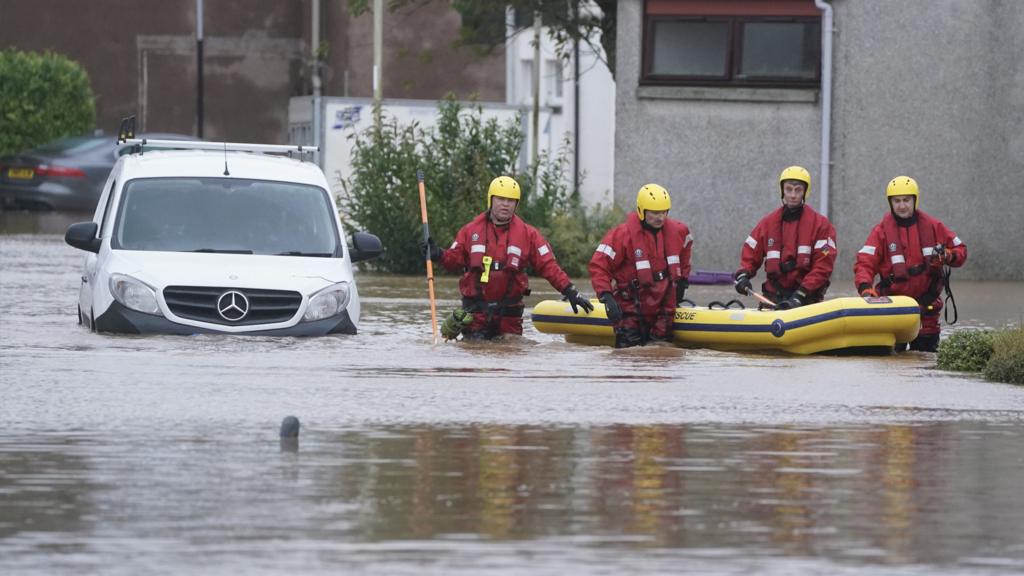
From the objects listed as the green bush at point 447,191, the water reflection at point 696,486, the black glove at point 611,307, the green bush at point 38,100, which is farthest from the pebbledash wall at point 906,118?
the green bush at point 38,100

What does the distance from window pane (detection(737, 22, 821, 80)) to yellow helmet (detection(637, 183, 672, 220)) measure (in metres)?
9.28

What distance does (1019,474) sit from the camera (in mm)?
Result: 9672

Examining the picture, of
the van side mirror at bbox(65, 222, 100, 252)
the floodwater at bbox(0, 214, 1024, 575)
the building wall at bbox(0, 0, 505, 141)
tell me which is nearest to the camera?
the floodwater at bbox(0, 214, 1024, 575)

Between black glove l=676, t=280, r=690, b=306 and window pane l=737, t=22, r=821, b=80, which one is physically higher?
window pane l=737, t=22, r=821, b=80

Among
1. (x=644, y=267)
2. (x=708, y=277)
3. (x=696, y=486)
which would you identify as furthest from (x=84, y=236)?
(x=696, y=486)

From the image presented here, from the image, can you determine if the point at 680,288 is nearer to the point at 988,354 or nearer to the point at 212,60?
the point at 988,354

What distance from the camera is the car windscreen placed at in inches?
629

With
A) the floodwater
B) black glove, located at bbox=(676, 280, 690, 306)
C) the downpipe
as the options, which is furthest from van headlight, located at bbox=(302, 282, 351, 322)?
the downpipe

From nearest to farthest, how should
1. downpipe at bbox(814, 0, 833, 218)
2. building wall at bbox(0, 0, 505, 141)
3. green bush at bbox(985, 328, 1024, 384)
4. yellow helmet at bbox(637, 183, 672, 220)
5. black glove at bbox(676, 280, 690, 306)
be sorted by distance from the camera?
green bush at bbox(985, 328, 1024, 384) → yellow helmet at bbox(637, 183, 672, 220) → black glove at bbox(676, 280, 690, 306) → downpipe at bbox(814, 0, 833, 218) → building wall at bbox(0, 0, 505, 141)

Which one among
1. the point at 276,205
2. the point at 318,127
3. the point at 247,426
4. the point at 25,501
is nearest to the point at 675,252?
the point at 276,205

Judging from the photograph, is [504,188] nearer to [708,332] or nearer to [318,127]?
[708,332]

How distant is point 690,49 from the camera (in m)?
25.5

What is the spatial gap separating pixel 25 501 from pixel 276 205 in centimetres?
804

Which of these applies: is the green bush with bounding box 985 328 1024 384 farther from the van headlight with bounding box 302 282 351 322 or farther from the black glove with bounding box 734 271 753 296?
the van headlight with bounding box 302 282 351 322
